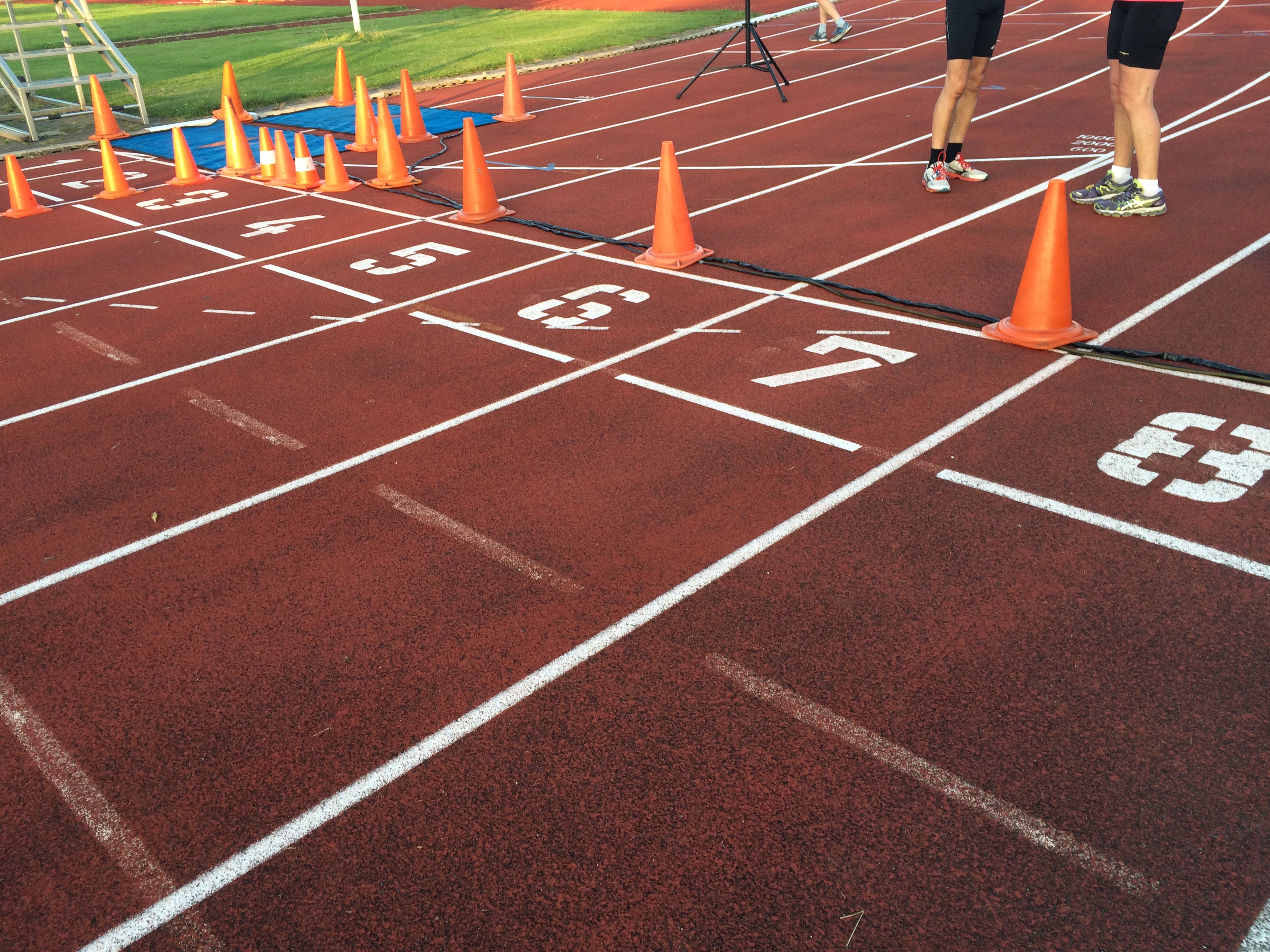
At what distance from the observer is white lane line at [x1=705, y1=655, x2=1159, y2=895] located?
2.78 metres

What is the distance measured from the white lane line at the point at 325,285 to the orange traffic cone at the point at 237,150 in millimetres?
4605

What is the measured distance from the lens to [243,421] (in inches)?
235

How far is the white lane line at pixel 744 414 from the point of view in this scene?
5.22 m

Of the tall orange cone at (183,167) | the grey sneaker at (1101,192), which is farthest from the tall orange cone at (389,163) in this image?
the grey sneaker at (1101,192)

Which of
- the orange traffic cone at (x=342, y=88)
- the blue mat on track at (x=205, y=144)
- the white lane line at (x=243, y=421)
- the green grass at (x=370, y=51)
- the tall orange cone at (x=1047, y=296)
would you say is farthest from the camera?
the green grass at (x=370, y=51)

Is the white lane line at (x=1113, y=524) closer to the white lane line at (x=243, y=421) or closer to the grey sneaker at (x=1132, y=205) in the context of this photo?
the white lane line at (x=243, y=421)

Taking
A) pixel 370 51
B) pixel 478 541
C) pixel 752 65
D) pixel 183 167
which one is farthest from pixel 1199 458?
pixel 370 51

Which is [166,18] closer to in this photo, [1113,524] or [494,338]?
[494,338]

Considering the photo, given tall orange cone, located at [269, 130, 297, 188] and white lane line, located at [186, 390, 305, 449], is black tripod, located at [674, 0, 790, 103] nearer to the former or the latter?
tall orange cone, located at [269, 130, 297, 188]

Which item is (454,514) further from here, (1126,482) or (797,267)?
(797,267)

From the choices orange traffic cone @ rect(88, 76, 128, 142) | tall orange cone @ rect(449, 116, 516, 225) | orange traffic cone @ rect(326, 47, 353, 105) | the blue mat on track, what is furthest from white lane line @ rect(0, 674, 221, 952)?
orange traffic cone @ rect(326, 47, 353, 105)

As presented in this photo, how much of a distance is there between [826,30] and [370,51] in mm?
11114

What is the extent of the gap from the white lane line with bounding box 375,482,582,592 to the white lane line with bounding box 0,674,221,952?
1752 mm

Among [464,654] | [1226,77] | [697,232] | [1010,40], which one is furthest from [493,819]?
[1010,40]
